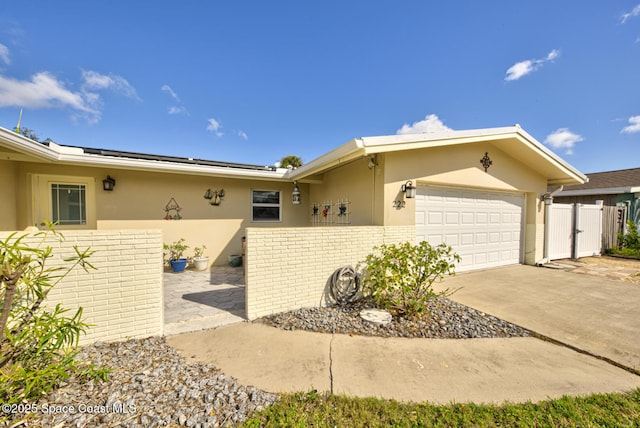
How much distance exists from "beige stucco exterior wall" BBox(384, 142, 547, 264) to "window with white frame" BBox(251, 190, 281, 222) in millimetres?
4713

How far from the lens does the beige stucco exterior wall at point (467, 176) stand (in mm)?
5250

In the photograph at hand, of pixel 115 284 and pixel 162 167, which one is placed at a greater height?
pixel 162 167

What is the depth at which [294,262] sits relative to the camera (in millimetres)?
4113


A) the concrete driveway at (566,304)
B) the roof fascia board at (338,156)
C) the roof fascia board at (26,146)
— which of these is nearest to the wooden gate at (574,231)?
the concrete driveway at (566,304)

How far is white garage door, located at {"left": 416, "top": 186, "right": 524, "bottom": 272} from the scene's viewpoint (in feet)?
19.5

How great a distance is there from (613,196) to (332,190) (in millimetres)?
14323

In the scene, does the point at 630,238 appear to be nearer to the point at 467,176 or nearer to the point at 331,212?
the point at 467,176

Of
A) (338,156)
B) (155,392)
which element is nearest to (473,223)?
(338,156)

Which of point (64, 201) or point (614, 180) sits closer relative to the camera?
point (64, 201)

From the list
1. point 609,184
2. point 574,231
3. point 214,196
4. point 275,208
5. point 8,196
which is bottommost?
point 574,231

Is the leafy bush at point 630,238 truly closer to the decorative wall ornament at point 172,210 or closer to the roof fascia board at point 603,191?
the roof fascia board at point 603,191

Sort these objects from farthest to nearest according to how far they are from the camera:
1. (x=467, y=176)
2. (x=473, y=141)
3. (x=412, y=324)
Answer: (x=467, y=176) → (x=473, y=141) → (x=412, y=324)

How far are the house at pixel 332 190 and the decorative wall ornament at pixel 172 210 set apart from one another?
3cm

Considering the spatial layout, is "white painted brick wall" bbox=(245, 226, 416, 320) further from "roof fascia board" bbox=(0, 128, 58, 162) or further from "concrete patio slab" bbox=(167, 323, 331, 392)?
"roof fascia board" bbox=(0, 128, 58, 162)
